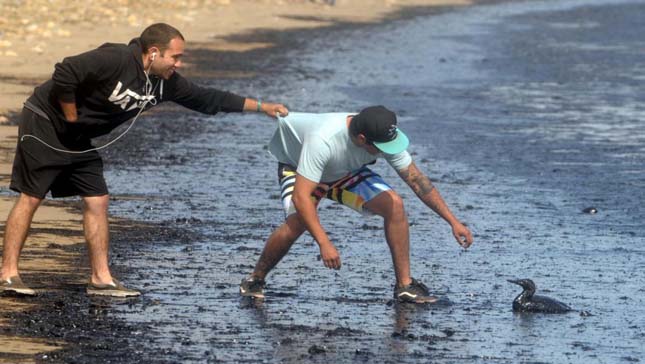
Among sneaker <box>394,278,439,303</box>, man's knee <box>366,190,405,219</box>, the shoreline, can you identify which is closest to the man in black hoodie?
the shoreline

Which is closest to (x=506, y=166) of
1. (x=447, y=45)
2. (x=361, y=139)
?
(x=361, y=139)

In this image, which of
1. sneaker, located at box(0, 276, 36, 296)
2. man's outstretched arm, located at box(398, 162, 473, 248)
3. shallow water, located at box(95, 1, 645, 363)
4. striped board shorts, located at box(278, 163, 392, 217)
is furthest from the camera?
striped board shorts, located at box(278, 163, 392, 217)

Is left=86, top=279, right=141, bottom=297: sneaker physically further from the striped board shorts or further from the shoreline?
the striped board shorts

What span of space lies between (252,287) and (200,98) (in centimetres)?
107

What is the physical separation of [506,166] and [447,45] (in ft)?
54.4

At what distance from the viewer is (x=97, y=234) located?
887 cm

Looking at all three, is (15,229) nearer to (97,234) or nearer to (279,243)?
(97,234)

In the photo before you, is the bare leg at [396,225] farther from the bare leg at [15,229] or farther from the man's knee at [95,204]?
the bare leg at [15,229]

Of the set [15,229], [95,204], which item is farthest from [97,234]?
[15,229]

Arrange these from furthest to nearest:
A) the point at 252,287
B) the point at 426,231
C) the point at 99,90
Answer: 1. the point at 426,231
2. the point at 252,287
3. the point at 99,90

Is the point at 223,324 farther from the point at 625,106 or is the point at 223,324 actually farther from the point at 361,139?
the point at 625,106

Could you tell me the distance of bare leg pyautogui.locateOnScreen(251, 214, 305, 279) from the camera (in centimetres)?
890

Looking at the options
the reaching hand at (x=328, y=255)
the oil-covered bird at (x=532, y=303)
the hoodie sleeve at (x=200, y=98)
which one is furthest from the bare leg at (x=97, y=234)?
the oil-covered bird at (x=532, y=303)

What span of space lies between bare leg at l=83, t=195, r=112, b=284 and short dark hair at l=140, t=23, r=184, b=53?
0.92m
